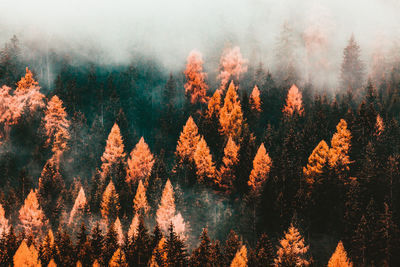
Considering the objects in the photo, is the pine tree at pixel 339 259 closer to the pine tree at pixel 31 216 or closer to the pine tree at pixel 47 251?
the pine tree at pixel 47 251

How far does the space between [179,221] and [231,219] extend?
7.93 meters

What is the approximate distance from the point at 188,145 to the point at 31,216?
93.5 ft

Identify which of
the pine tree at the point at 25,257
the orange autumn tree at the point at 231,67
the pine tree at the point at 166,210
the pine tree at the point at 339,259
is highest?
the orange autumn tree at the point at 231,67

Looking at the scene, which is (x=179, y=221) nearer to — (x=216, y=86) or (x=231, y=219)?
(x=231, y=219)

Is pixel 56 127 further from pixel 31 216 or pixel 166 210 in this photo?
pixel 166 210

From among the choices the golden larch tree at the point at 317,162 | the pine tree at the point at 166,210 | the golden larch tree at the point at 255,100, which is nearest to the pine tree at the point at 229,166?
the pine tree at the point at 166,210

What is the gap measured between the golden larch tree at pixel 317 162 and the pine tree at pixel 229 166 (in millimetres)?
10595

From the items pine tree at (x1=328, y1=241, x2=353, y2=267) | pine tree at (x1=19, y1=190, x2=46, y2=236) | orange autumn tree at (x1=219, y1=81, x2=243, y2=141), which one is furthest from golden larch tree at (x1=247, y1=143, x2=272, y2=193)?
pine tree at (x1=19, y1=190, x2=46, y2=236)

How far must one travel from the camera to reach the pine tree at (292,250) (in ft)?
158

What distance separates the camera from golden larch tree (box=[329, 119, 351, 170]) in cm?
5622

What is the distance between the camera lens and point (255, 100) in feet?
265

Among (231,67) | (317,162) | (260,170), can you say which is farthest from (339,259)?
(231,67)

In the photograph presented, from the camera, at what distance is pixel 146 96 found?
106438 millimetres

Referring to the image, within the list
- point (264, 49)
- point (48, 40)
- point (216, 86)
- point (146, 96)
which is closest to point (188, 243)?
point (216, 86)
